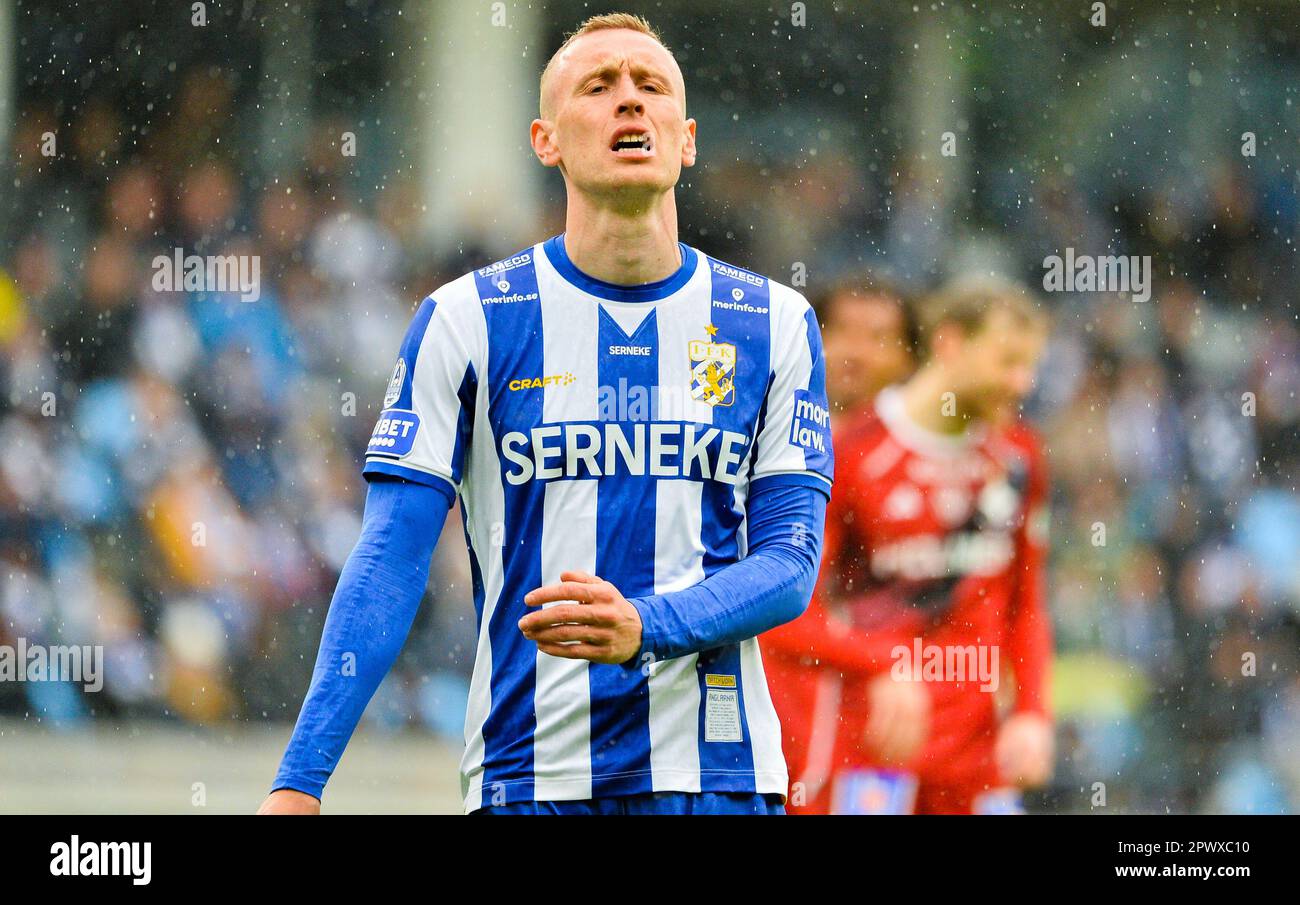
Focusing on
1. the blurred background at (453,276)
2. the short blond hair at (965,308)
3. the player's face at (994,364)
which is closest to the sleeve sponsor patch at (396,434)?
the player's face at (994,364)

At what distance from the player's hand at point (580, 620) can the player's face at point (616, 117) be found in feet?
2.30

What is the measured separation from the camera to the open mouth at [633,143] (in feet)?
9.48

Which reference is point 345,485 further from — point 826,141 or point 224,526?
point 826,141

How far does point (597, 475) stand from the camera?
2814 mm

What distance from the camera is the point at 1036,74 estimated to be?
31.6 feet

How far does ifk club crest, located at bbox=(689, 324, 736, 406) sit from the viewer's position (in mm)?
2869

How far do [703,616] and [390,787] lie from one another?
465cm

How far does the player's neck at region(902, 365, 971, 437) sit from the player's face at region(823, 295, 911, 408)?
174mm

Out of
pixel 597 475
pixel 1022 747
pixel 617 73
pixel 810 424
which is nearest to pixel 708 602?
pixel 597 475

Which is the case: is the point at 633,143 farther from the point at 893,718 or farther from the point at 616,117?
the point at 893,718

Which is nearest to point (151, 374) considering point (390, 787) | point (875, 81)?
point (390, 787)

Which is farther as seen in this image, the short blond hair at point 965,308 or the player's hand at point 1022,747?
the short blond hair at point 965,308

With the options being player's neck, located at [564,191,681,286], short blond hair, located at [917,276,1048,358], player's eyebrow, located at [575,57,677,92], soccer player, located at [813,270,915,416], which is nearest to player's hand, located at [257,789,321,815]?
player's neck, located at [564,191,681,286]

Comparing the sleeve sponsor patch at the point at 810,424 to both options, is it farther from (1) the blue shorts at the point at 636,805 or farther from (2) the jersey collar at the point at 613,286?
(1) the blue shorts at the point at 636,805
